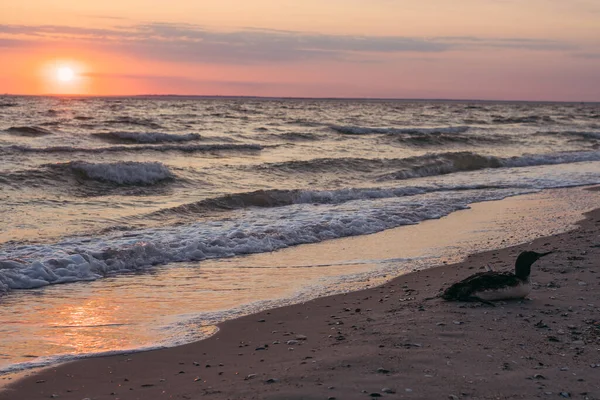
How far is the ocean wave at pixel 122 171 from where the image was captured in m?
19.5

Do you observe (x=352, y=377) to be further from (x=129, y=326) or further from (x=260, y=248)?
(x=260, y=248)

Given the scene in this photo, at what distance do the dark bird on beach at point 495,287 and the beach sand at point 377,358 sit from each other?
0.35 ft

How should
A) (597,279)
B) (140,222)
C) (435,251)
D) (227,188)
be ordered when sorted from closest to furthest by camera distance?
(597,279) → (435,251) → (140,222) → (227,188)

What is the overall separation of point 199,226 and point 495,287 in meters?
6.70

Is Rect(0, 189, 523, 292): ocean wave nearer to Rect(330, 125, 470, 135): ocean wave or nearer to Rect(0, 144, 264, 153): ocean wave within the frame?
Rect(0, 144, 264, 153): ocean wave

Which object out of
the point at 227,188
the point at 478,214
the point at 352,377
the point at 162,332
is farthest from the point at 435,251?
the point at 227,188

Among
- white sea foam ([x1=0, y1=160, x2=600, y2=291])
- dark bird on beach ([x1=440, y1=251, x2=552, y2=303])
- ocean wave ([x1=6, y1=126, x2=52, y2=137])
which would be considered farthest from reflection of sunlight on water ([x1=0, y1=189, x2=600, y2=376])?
ocean wave ([x1=6, y1=126, x2=52, y2=137])

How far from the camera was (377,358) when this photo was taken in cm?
538

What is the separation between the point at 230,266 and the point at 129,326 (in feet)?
9.87

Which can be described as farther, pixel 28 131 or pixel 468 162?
pixel 28 131

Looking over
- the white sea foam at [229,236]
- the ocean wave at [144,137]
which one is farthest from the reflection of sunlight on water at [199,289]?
the ocean wave at [144,137]

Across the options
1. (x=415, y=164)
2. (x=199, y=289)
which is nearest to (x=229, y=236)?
(x=199, y=289)

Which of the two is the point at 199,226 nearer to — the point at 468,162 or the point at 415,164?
the point at 415,164

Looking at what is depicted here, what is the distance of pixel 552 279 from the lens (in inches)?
309
